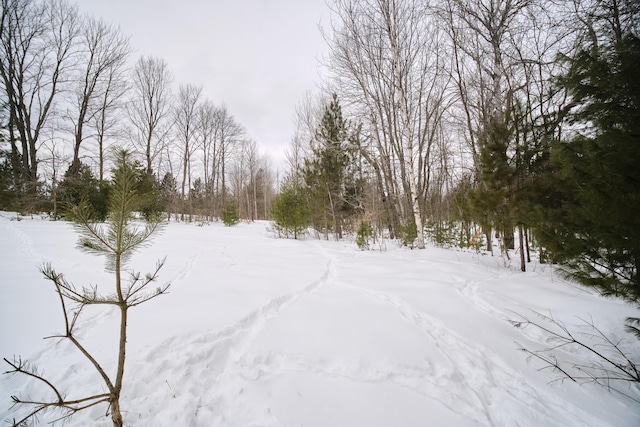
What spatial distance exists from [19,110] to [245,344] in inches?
800

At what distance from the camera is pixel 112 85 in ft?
50.3

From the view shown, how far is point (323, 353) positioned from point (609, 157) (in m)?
2.91

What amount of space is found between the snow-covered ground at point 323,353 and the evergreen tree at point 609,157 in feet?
3.21

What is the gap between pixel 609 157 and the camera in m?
1.81

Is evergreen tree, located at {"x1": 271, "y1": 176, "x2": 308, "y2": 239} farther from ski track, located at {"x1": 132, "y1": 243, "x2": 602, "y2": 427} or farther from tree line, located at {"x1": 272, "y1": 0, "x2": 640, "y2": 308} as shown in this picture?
ski track, located at {"x1": 132, "y1": 243, "x2": 602, "y2": 427}

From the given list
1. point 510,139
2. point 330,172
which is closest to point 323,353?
point 510,139

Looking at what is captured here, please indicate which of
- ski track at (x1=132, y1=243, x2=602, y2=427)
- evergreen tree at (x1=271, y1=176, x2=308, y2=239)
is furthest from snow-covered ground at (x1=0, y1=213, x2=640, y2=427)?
evergreen tree at (x1=271, y1=176, x2=308, y2=239)

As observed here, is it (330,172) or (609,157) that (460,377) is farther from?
(330,172)

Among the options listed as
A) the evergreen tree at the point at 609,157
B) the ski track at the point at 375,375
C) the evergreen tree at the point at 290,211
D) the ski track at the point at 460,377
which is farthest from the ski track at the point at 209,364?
the evergreen tree at the point at 290,211

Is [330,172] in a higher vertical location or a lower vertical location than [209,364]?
higher

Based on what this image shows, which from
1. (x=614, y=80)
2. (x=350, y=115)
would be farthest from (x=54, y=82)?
(x=614, y=80)

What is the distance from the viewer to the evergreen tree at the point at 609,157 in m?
1.76

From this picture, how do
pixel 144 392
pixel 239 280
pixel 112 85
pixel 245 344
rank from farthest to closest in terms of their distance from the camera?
1. pixel 112 85
2. pixel 239 280
3. pixel 245 344
4. pixel 144 392

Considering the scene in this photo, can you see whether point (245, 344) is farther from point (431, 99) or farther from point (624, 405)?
point (431, 99)
